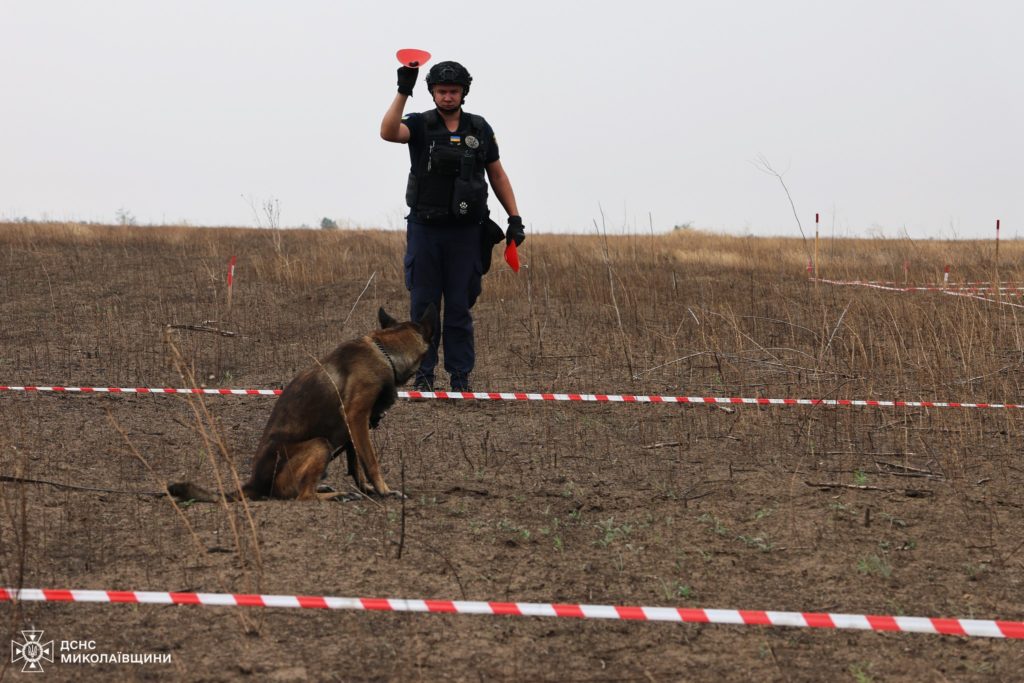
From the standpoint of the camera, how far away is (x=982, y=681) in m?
A: 3.11

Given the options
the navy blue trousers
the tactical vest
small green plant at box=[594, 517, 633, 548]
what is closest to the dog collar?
small green plant at box=[594, 517, 633, 548]

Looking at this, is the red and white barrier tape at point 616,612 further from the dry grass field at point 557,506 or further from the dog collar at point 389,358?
the dog collar at point 389,358

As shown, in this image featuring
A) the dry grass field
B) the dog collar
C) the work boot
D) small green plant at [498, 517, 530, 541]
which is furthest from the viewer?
the work boot

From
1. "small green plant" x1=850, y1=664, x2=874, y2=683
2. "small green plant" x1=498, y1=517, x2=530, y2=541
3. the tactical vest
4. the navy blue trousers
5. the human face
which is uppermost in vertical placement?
the human face

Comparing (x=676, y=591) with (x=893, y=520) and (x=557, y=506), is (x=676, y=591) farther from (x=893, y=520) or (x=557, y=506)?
(x=893, y=520)

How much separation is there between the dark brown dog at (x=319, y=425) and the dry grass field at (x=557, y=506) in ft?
0.54

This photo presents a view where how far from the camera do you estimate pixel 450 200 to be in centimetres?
682

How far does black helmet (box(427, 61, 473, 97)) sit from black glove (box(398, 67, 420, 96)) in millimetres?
214

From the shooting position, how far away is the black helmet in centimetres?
654

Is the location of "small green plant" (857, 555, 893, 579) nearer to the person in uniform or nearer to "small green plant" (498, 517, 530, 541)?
"small green plant" (498, 517, 530, 541)

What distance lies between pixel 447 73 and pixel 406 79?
0.33 meters

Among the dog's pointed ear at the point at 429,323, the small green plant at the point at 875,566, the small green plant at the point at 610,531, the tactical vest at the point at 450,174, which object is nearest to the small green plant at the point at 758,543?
the small green plant at the point at 875,566

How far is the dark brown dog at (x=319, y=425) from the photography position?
4672 millimetres

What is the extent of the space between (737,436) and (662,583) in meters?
2.73
